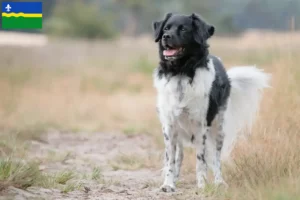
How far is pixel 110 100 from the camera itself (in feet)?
50.3

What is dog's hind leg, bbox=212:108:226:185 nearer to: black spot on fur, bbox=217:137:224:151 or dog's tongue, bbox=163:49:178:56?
black spot on fur, bbox=217:137:224:151

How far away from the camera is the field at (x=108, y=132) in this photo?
5.71 meters

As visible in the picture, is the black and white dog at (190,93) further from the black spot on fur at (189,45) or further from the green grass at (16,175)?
the green grass at (16,175)

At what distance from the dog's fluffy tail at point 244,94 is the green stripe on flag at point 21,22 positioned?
3560 millimetres

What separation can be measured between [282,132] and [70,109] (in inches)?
305

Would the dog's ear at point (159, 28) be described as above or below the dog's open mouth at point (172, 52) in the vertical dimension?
above

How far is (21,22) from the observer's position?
32.0 ft

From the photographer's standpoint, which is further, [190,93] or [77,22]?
[77,22]

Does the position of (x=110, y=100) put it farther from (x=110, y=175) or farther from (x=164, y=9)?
(x=164, y=9)

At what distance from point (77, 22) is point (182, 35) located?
30286 mm

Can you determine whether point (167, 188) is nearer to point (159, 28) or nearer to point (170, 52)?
point (170, 52)

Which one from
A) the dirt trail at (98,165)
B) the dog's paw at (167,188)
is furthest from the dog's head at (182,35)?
the dirt trail at (98,165)

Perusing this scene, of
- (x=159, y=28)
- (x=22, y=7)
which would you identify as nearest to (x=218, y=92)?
(x=159, y=28)

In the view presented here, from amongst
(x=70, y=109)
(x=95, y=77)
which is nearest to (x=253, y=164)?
(x=70, y=109)
